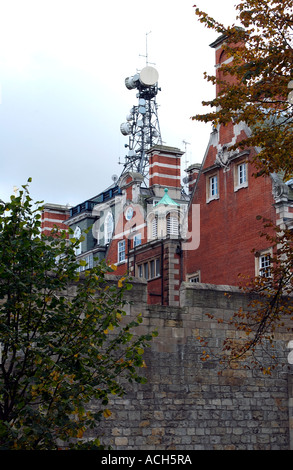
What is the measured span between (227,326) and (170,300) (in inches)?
564

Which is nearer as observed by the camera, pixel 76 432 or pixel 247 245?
pixel 76 432

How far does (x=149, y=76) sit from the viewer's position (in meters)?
70.1

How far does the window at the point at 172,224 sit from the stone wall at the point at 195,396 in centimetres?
2449

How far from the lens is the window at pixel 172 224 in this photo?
4653cm

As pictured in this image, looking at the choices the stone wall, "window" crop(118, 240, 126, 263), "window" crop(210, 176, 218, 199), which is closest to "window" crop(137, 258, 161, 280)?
"window" crop(210, 176, 218, 199)

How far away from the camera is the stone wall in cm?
2011

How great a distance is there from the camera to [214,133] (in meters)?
38.0

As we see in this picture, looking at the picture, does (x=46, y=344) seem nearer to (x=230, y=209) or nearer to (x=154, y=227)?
(x=230, y=209)

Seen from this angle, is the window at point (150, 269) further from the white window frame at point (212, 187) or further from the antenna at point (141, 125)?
the antenna at point (141, 125)

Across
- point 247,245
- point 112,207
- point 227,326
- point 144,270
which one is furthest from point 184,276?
point 112,207

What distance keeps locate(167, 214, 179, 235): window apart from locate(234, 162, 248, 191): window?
1105cm

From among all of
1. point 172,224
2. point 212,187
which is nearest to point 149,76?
point 172,224

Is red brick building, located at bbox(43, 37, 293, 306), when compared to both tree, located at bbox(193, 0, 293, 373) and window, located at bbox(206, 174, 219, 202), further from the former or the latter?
tree, located at bbox(193, 0, 293, 373)

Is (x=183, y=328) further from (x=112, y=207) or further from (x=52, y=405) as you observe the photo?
(x=112, y=207)
